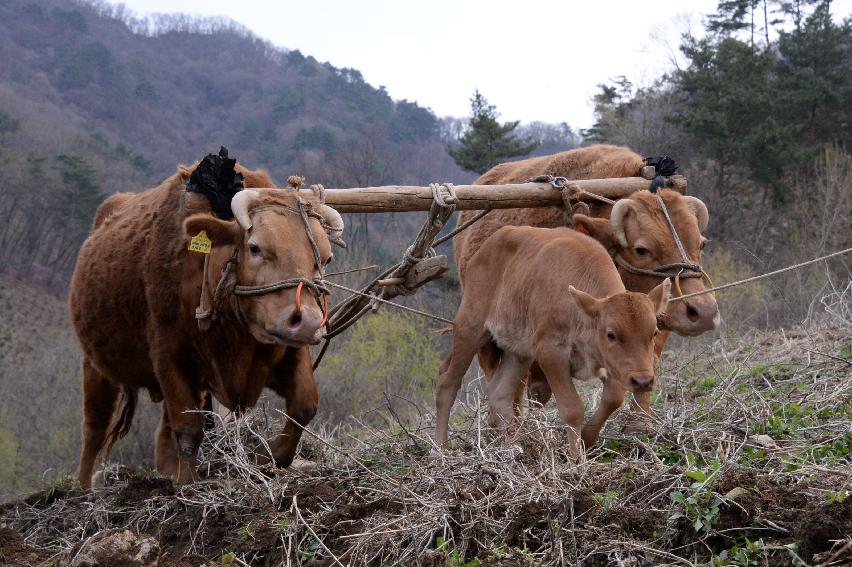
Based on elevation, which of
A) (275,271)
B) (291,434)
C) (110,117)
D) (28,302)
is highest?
(110,117)

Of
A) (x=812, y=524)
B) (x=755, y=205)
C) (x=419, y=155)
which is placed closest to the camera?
(x=812, y=524)

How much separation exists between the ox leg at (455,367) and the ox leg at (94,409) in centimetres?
355

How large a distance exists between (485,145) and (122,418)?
35.7 meters

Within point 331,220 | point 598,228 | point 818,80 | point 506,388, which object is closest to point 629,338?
point 506,388

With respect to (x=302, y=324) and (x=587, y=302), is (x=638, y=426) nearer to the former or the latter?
(x=587, y=302)

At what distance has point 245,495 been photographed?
5969mm

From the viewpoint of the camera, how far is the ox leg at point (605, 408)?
588cm

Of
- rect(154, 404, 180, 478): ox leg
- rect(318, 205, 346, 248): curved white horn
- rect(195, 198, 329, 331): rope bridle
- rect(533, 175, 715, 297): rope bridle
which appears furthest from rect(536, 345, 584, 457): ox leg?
rect(154, 404, 180, 478): ox leg

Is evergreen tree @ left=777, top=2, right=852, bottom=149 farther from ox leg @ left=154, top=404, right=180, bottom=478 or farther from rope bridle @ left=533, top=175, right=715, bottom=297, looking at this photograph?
ox leg @ left=154, top=404, right=180, bottom=478

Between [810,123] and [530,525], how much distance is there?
4259 cm

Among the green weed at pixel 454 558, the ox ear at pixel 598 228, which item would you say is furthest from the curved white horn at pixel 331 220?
the green weed at pixel 454 558

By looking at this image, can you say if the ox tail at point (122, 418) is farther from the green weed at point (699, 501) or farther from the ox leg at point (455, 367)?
the green weed at point (699, 501)

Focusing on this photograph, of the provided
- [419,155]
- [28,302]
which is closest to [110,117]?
[419,155]

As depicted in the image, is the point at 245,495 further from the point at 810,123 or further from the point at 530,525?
the point at 810,123
